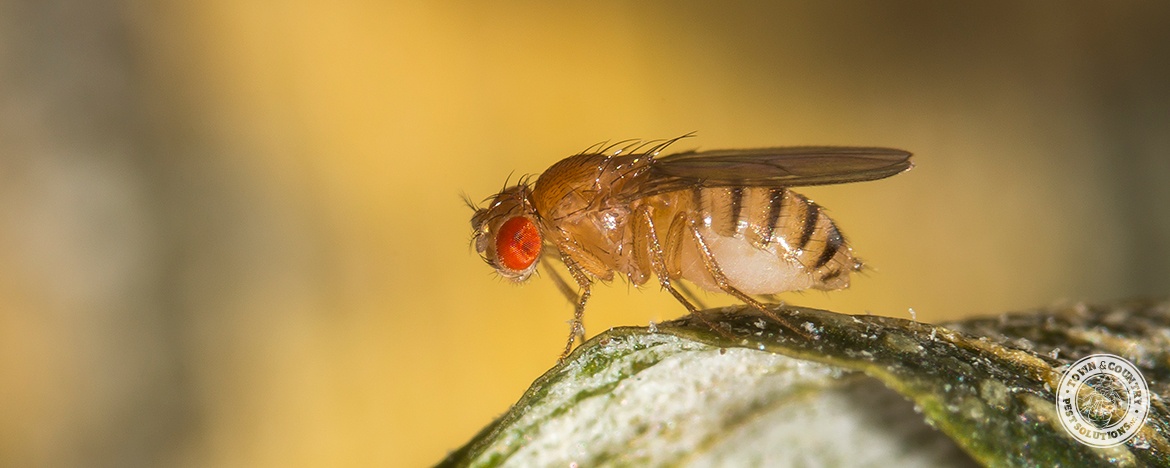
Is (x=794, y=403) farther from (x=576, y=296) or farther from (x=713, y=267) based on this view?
(x=576, y=296)

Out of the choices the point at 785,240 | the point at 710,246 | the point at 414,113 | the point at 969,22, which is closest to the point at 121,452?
the point at 414,113

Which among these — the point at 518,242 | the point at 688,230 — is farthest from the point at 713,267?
the point at 518,242

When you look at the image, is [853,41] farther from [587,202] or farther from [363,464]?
[363,464]

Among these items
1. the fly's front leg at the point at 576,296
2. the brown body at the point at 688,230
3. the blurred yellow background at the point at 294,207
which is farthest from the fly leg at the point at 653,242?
the blurred yellow background at the point at 294,207

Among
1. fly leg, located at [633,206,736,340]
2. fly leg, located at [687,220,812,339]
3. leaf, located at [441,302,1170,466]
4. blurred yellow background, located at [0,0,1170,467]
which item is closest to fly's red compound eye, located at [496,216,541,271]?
fly leg, located at [633,206,736,340]

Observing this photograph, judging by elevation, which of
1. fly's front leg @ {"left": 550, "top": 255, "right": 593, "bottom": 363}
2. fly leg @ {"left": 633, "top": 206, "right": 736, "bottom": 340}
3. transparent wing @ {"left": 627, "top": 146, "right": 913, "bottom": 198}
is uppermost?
transparent wing @ {"left": 627, "top": 146, "right": 913, "bottom": 198}
